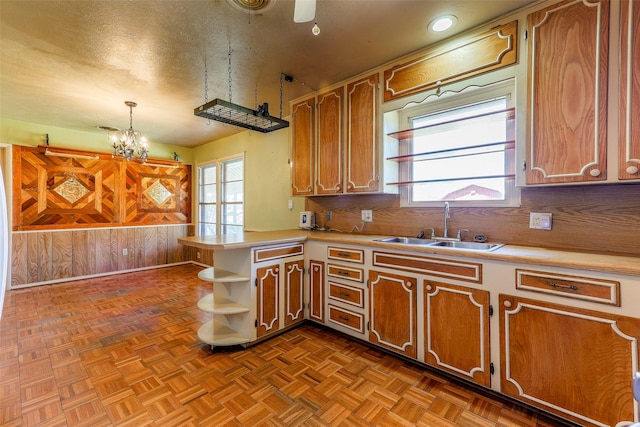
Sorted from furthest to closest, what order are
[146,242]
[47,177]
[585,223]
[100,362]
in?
[146,242]
[47,177]
[100,362]
[585,223]

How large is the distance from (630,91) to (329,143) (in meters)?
2.09

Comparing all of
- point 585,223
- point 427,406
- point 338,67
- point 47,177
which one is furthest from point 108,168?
point 585,223

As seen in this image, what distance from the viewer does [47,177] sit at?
4.21m

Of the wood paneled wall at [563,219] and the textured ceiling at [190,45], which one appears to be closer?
the wood paneled wall at [563,219]

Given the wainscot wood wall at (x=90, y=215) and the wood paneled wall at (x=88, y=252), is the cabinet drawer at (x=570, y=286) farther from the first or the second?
the wood paneled wall at (x=88, y=252)

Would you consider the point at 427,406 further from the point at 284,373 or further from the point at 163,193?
the point at 163,193

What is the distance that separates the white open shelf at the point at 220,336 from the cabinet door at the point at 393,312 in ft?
3.52

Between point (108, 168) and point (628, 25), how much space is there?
613cm

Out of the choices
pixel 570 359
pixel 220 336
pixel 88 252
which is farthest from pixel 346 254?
pixel 88 252

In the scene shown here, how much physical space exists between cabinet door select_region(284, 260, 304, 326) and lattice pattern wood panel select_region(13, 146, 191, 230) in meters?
3.97

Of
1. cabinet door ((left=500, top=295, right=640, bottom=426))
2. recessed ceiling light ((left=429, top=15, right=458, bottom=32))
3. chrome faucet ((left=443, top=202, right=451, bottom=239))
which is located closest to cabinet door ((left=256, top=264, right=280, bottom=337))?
chrome faucet ((left=443, top=202, right=451, bottom=239))

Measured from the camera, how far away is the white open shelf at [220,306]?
2299mm

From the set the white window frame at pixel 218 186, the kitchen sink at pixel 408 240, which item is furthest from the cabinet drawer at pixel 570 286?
the white window frame at pixel 218 186

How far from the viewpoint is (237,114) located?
2.22 metres
